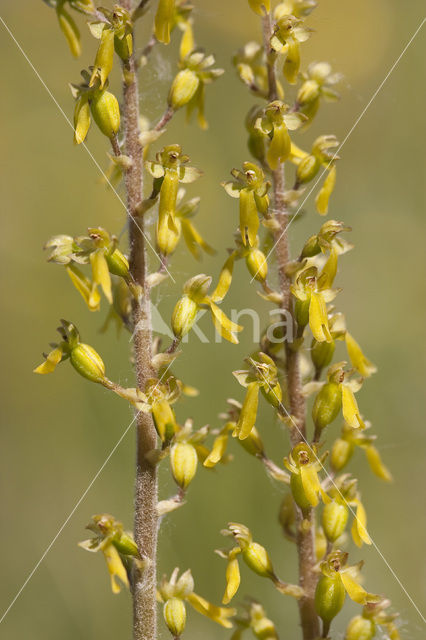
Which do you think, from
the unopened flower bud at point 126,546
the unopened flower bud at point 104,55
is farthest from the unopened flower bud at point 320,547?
the unopened flower bud at point 104,55

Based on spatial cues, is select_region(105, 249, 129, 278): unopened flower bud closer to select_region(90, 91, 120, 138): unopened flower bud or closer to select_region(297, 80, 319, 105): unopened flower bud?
select_region(90, 91, 120, 138): unopened flower bud

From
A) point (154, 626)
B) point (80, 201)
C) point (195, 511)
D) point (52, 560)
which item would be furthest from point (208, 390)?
point (154, 626)

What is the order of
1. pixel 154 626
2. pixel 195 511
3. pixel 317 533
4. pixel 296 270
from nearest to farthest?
pixel 154 626, pixel 296 270, pixel 317 533, pixel 195 511

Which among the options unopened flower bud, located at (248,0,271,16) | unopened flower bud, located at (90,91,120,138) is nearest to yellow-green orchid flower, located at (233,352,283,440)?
unopened flower bud, located at (90,91,120,138)

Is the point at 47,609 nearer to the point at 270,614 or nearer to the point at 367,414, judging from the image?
the point at 270,614

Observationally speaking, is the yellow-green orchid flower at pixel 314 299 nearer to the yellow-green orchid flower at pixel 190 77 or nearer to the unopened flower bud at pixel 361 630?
the yellow-green orchid flower at pixel 190 77

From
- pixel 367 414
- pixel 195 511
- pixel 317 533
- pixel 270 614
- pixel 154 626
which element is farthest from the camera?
pixel 367 414
